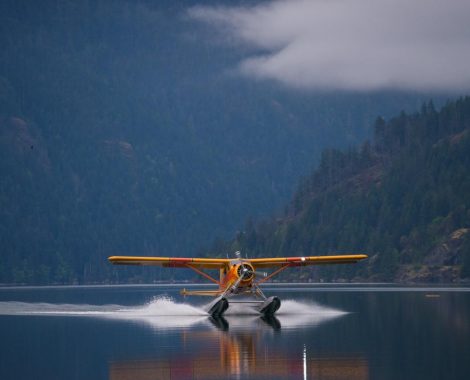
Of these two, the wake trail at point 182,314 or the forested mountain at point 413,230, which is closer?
the wake trail at point 182,314

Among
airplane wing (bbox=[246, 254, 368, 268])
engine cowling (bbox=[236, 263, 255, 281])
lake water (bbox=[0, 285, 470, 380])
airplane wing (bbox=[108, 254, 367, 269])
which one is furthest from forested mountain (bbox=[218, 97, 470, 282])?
lake water (bbox=[0, 285, 470, 380])

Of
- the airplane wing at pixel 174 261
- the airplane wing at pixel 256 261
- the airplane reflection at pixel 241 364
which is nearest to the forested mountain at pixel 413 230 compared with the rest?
the airplane wing at pixel 256 261

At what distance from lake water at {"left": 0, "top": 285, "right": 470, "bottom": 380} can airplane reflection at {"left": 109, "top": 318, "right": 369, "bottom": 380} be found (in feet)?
0.09

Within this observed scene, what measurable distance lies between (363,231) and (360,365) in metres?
156

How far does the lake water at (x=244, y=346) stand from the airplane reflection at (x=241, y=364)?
0.09 feet

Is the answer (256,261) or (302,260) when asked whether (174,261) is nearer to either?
(256,261)

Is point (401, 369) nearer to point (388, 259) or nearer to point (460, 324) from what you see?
point (460, 324)

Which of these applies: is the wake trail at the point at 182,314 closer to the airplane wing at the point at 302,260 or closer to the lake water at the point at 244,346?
the lake water at the point at 244,346

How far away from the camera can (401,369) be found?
2850 centimetres

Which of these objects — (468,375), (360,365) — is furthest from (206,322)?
(468,375)

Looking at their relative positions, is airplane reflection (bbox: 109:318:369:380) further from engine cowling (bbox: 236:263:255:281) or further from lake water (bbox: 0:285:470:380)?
engine cowling (bbox: 236:263:255:281)

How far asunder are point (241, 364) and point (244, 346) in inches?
196

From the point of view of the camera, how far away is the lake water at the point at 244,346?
95.0 ft

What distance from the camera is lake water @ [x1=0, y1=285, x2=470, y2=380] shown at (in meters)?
29.0
